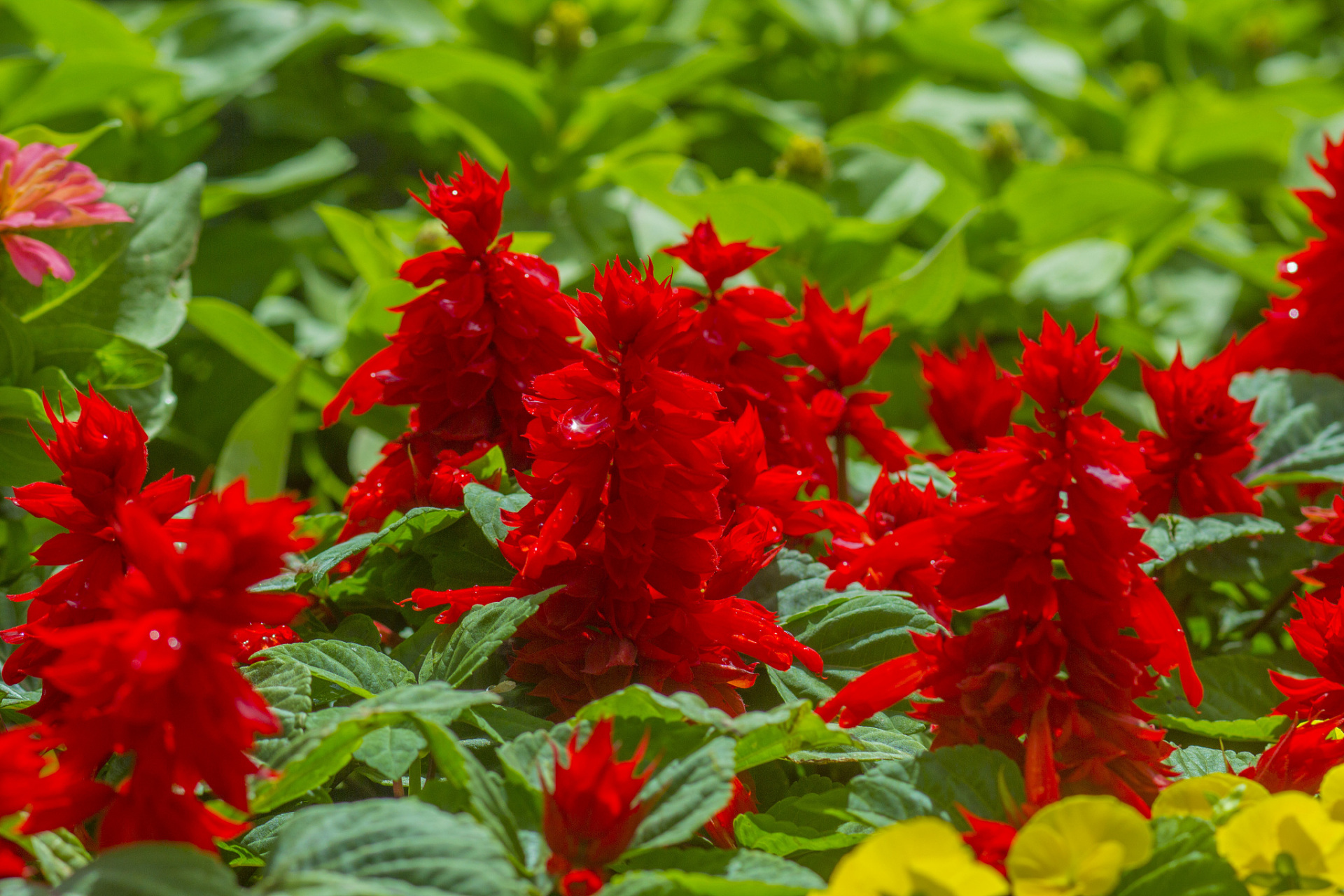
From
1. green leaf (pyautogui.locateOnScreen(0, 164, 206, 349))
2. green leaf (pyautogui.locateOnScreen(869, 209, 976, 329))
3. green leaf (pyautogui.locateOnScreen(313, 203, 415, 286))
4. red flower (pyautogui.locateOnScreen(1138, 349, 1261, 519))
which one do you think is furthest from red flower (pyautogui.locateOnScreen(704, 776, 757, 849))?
green leaf (pyautogui.locateOnScreen(313, 203, 415, 286))

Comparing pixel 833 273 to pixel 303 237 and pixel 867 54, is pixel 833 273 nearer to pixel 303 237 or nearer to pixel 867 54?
pixel 867 54

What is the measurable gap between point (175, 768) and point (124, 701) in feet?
0.12

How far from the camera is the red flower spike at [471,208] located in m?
0.59

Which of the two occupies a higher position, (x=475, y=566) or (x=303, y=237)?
(x=475, y=566)

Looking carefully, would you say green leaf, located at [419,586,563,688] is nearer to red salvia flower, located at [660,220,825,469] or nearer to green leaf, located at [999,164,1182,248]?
red salvia flower, located at [660,220,825,469]

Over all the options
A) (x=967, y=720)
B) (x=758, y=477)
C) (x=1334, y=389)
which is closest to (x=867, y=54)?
(x=1334, y=389)

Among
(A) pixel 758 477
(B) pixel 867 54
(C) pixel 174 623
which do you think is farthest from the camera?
(B) pixel 867 54

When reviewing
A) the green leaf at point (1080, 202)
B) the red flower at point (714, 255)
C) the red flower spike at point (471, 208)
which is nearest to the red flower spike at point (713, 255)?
the red flower at point (714, 255)

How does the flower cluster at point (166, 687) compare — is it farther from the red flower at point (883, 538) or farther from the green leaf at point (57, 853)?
the red flower at point (883, 538)

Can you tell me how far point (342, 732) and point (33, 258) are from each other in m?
0.48

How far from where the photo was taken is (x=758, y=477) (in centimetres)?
61

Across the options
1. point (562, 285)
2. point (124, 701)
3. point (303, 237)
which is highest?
point (124, 701)

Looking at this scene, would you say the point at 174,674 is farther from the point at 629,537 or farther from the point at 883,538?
the point at 883,538

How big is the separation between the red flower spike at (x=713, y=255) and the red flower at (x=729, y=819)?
281 mm
